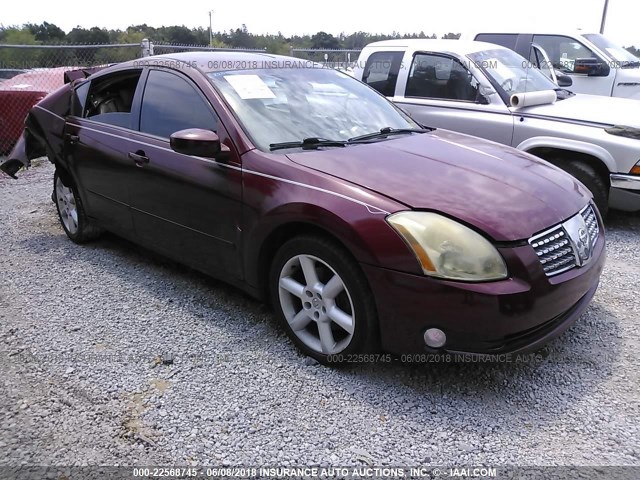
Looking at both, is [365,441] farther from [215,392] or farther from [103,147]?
[103,147]

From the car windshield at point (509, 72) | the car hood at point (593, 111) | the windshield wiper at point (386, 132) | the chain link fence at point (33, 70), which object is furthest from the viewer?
the chain link fence at point (33, 70)

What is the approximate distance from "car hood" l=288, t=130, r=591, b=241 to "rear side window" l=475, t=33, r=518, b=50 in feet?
16.4

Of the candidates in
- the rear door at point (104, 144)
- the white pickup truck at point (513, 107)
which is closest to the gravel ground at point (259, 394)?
the rear door at point (104, 144)

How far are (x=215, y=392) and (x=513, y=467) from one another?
1420 mm

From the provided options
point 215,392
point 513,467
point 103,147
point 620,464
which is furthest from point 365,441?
point 103,147

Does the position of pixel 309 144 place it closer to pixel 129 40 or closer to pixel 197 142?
pixel 197 142

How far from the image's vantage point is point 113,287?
3930 mm

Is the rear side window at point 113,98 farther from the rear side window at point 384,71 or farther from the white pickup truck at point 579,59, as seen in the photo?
the white pickup truck at point 579,59

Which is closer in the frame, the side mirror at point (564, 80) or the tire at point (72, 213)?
the tire at point (72, 213)

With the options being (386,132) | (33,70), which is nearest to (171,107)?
(386,132)

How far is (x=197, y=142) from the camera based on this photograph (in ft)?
9.84

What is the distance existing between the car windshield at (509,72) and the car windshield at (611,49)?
2611 millimetres

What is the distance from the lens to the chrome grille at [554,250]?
2.47 meters

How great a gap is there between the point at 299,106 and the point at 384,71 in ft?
10.8
